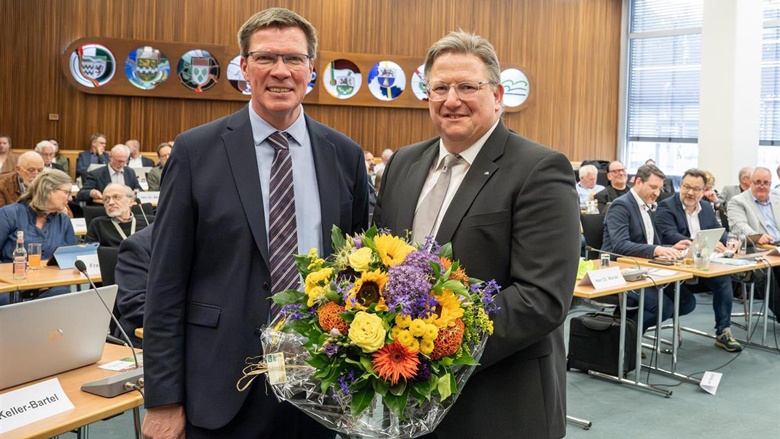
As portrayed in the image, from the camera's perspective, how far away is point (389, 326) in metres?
1.56

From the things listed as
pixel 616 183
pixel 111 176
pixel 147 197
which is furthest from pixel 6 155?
pixel 616 183

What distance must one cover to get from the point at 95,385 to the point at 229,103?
1122cm

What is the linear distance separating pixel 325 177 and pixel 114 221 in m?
4.22

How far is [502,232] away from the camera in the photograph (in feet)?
6.46

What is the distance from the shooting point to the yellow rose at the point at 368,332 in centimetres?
152

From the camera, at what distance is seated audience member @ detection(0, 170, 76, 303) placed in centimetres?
573

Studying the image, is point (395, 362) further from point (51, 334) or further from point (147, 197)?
point (147, 197)

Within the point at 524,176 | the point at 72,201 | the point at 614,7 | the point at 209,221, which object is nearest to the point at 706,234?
the point at 524,176

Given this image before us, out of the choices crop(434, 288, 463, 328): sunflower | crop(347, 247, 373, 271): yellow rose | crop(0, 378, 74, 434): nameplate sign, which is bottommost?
crop(0, 378, 74, 434): nameplate sign

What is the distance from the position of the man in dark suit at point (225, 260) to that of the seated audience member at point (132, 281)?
2.02 m

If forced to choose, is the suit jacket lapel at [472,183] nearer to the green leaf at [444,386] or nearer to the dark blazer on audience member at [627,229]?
the green leaf at [444,386]

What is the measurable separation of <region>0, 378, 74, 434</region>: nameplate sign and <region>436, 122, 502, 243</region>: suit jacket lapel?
139 centimetres

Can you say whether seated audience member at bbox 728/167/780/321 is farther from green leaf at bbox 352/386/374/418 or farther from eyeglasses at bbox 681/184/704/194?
green leaf at bbox 352/386/374/418

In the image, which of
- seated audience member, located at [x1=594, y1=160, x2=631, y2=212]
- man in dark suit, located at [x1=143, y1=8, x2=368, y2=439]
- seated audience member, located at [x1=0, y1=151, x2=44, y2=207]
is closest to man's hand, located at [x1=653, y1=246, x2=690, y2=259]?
seated audience member, located at [x1=594, y1=160, x2=631, y2=212]
